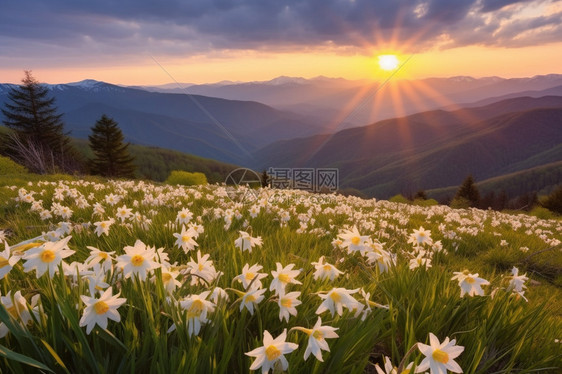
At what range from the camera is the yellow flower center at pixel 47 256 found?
78.8 inches

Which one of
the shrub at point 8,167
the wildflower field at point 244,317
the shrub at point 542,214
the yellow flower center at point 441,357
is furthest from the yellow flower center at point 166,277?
the shrub at point 542,214

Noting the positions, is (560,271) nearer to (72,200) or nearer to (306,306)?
(306,306)

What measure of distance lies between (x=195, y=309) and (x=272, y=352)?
600mm

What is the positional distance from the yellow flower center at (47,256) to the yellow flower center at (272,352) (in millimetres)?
1364

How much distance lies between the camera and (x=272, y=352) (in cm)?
167

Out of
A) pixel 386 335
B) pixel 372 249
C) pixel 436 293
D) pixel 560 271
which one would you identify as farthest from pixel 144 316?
pixel 560 271

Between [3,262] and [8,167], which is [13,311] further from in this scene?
[8,167]

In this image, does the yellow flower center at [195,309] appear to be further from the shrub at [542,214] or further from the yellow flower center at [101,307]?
the shrub at [542,214]

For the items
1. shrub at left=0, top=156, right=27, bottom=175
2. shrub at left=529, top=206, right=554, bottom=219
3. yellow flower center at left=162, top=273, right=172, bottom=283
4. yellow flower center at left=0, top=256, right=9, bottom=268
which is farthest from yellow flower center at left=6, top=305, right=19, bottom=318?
shrub at left=529, top=206, right=554, bottom=219

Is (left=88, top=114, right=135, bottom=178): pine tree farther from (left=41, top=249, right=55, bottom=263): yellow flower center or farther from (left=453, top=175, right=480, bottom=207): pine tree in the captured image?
(left=453, top=175, right=480, bottom=207): pine tree

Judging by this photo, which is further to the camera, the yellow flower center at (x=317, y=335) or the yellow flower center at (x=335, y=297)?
the yellow flower center at (x=335, y=297)

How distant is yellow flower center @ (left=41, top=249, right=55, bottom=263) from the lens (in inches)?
78.8

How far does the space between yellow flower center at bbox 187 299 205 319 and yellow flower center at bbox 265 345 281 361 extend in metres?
0.53

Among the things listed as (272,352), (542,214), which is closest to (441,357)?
(272,352)
